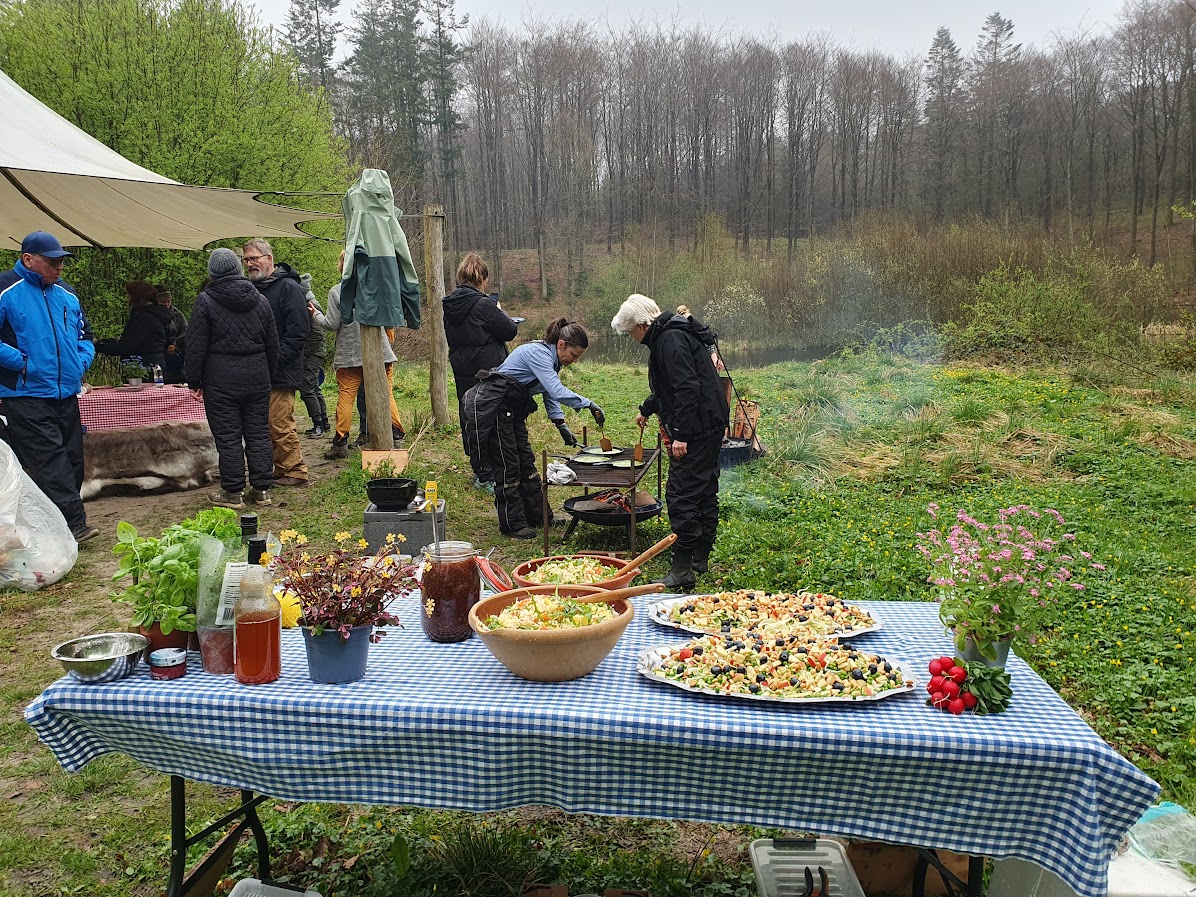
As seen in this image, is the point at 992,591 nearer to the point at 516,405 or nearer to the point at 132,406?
the point at 516,405

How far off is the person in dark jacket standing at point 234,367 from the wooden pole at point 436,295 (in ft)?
8.55

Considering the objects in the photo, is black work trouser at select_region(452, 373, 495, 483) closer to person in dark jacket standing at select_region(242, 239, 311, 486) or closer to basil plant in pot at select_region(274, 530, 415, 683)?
person in dark jacket standing at select_region(242, 239, 311, 486)

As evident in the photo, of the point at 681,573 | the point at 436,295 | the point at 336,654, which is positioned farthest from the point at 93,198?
the point at 336,654

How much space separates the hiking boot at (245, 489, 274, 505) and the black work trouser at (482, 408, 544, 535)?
223 centimetres

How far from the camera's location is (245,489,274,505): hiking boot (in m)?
7.72

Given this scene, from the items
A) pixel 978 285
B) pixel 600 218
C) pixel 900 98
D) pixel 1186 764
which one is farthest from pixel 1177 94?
pixel 1186 764

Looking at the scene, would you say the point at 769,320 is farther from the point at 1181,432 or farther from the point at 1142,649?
the point at 1142,649

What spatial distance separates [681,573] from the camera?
5.50m

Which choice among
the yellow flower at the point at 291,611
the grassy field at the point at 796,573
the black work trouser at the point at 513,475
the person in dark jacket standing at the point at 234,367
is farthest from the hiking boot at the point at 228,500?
the yellow flower at the point at 291,611

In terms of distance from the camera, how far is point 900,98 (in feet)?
114

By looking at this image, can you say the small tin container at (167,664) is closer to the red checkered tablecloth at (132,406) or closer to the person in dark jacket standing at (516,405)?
the person in dark jacket standing at (516,405)

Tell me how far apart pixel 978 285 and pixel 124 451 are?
16.3m

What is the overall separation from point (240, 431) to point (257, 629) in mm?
5774

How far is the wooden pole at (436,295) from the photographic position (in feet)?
32.7
